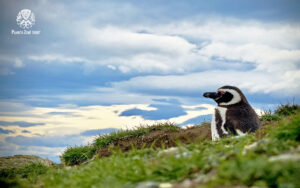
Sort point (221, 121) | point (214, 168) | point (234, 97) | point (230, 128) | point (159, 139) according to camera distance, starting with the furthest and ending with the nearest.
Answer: point (159, 139) < point (234, 97) < point (221, 121) < point (230, 128) < point (214, 168)

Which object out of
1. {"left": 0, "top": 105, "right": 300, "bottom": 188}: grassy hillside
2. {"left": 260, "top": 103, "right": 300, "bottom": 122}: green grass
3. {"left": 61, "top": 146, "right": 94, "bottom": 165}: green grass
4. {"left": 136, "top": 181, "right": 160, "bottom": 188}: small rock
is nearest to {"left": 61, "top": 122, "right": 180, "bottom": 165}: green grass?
{"left": 61, "top": 146, "right": 94, "bottom": 165}: green grass

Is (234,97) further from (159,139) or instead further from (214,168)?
(214,168)

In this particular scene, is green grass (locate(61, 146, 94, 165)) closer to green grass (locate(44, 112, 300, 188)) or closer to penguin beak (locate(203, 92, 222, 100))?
penguin beak (locate(203, 92, 222, 100))

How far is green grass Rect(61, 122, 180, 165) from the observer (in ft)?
39.8

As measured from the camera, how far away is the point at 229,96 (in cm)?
811

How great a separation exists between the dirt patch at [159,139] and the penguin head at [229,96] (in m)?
2.07

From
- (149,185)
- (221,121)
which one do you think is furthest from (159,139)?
(149,185)

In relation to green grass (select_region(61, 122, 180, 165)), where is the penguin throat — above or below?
above

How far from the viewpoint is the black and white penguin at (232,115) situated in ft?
25.0

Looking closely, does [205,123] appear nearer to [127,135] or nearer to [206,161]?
[127,135]

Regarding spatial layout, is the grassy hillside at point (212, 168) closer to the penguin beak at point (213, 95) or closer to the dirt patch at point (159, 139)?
the penguin beak at point (213, 95)

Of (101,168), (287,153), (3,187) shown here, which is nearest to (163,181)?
(101,168)

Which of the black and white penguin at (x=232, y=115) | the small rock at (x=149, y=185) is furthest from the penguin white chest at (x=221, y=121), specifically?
the small rock at (x=149, y=185)

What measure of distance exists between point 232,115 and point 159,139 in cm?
400
